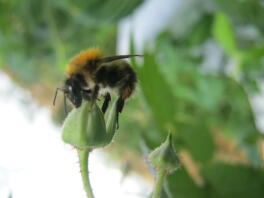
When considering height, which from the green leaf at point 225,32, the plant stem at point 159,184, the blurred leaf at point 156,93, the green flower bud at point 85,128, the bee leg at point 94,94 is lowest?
the plant stem at point 159,184

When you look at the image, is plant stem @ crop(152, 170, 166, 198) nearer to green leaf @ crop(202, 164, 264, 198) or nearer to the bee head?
the bee head

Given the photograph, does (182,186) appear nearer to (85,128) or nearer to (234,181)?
(234,181)

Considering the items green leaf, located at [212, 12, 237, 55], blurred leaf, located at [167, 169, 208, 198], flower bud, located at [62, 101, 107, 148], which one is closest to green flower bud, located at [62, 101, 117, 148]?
flower bud, located at [62, 101, 107, 148]

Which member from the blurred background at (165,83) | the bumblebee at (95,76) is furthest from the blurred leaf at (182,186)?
the bumblebee at (95,76)

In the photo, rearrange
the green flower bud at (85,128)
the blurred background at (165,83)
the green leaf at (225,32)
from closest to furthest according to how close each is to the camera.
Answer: the green flower bud at (85,128)
the blurred background at (165,83)
the green leaf at (225,32)

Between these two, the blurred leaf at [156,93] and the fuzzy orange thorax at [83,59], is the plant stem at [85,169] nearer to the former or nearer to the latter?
the fuzzy orange thorax at [83,59]

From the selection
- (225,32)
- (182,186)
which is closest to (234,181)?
(182,186)

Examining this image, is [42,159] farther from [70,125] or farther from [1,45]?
[1,45]
